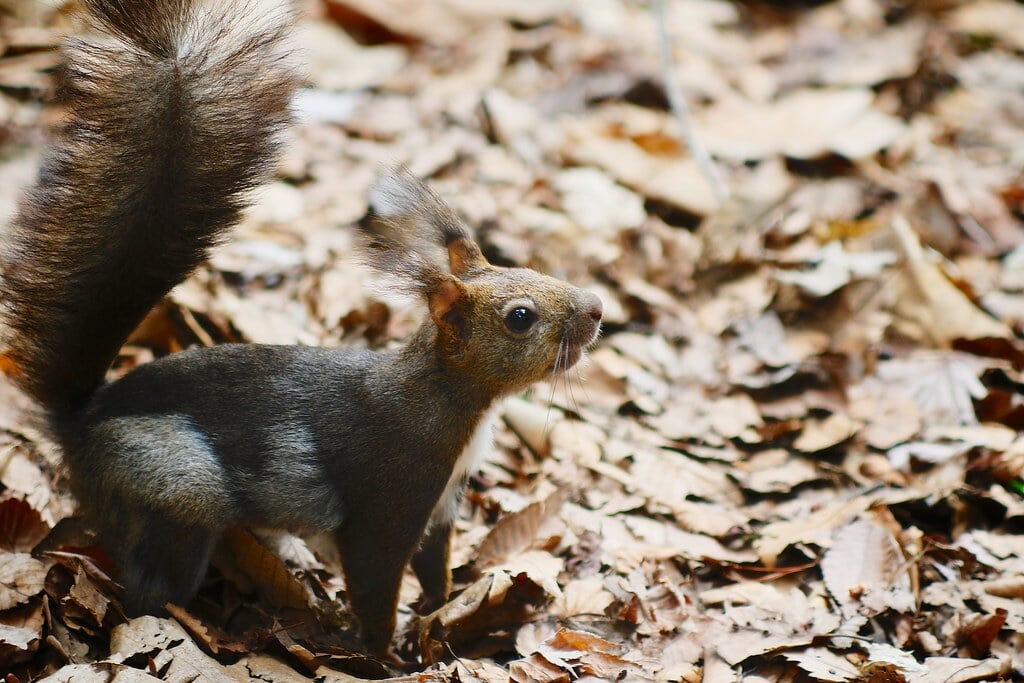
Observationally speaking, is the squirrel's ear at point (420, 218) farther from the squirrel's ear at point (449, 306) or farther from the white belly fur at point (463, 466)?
the white belly fur at point (463, 466)

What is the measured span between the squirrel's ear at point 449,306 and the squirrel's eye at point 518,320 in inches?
7.0

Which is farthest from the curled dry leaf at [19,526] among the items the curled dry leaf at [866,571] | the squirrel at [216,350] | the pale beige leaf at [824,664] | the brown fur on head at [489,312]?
the curled dry leaf at [866,571]

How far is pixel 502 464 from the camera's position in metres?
5.46

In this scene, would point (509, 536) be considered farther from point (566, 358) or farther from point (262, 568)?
point (262, 568)

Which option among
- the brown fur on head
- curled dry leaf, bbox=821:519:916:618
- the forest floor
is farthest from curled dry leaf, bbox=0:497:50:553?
curled dry leaf, bbox=821:519:916:618

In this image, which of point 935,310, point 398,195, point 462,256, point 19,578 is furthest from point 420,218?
point 935,310

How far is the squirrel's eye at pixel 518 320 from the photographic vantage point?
432cm

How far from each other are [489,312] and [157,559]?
1632mm

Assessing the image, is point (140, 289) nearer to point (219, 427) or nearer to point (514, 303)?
point (219, 427)

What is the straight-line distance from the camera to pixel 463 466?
4512 millimetres

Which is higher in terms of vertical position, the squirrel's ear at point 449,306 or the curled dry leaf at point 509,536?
the squirrel's ear at point 449,306

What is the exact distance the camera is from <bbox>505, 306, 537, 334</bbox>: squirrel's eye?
4324 millimetres

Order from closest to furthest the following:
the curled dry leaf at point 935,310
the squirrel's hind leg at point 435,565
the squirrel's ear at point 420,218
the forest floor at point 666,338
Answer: the forest floor at point 666,338 → the squirrel's ear at point 420,218 → the squirrel's hind leg at point 435,565 → the curled dry leaf at point 935,310

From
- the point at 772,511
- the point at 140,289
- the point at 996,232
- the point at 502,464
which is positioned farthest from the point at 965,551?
the point at 140,289
